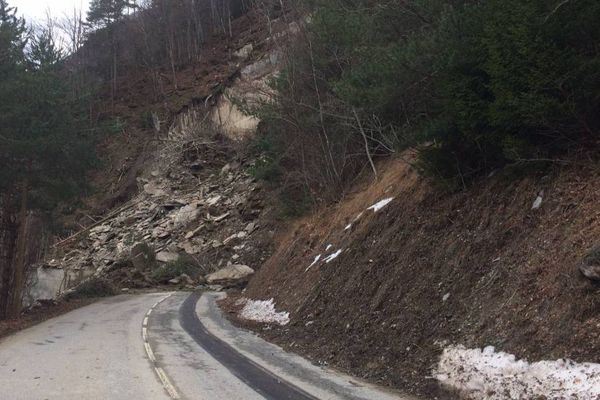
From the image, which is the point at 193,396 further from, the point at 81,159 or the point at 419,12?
the point at 81,159

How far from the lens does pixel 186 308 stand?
22062 mm

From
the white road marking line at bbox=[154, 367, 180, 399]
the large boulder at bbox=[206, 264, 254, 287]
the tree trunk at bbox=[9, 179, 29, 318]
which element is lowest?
the large boulder at bbox=[206, 264, 254, 287]

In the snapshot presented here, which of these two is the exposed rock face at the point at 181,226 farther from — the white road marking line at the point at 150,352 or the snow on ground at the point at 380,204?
the white road marking line at the point at 150,352

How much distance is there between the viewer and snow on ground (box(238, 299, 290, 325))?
15241 mm

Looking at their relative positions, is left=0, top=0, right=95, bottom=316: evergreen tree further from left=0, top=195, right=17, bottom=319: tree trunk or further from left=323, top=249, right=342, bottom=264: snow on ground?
left=323, top=249, right=342, bottom=264: snow on ground

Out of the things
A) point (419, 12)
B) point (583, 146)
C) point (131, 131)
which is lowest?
point (583, 146)

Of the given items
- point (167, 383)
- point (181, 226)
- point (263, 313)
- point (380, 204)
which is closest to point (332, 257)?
point (380, 204)

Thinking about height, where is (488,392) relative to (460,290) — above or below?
below

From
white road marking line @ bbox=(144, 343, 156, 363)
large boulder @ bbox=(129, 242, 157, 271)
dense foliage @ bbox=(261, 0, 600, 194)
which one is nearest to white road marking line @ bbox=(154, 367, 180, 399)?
white road marking line @ bbox=(144, 343, 156, 363)

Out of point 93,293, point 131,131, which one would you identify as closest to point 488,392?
point 93,293

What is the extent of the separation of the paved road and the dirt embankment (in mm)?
905

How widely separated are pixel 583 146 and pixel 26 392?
31.9 feet

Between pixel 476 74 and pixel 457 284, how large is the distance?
13.4 ft

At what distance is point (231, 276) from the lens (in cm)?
3394
